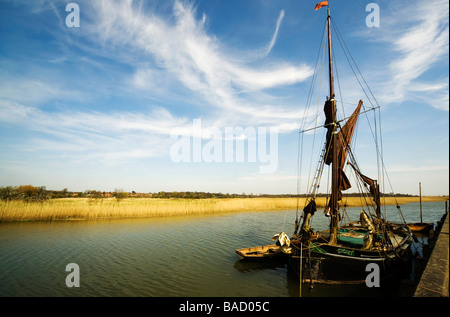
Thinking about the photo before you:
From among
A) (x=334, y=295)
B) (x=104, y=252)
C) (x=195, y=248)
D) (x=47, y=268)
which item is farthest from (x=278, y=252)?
(x=47, y=268)

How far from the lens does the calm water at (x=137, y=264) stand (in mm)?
10617

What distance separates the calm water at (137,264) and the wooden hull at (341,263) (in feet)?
1.90

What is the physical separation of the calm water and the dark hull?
1.90 ft

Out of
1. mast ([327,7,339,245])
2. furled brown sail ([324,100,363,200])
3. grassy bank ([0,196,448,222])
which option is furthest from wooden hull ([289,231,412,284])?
grassy bank ([0,196,448,222])

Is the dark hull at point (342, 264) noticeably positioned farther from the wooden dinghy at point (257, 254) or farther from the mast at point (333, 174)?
the wooden dinghy at point (257, 254)

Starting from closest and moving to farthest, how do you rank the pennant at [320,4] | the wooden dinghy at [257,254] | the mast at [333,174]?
the mast at [333,174] < the wooden dinghy at [257,254] < the pennant at [320,4]

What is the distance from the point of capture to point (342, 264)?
10664 millimetres

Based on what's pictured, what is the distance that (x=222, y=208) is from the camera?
4103cm

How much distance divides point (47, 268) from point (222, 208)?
3008 centimetres

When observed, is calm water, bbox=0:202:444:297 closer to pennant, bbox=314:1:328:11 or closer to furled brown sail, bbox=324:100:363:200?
furled brown sail, bbox=324:100:363:200

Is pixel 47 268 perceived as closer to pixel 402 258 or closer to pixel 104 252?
pixel 104 252

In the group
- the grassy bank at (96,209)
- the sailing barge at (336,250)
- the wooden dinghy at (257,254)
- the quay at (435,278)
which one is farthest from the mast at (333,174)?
the grassy bank at (96,209)

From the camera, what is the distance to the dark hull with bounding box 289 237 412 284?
10562mm

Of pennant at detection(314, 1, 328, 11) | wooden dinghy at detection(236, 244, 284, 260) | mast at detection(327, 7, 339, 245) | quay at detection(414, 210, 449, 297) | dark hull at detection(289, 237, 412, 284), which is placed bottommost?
wooden dinghy at detection(236, 244, 284, 260)
